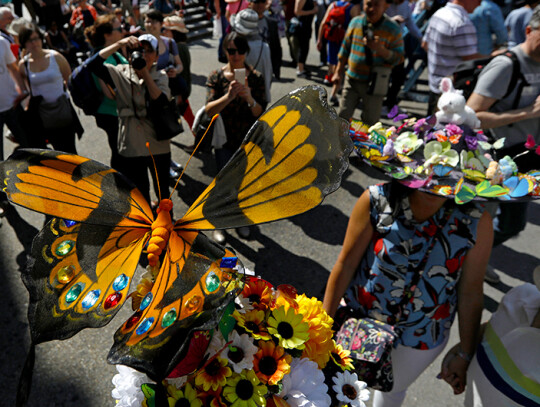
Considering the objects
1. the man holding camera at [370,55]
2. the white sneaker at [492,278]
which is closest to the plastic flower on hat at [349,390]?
the white sneaker at [492,278]

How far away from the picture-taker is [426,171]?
190 cm

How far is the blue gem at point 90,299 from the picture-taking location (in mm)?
1273

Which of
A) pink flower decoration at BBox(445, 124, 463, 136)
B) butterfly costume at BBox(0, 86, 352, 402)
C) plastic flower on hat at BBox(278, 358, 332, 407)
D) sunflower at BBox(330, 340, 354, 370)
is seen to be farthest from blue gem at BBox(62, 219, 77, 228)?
pink flower decoration at BBox(445, 124, 463, 136)

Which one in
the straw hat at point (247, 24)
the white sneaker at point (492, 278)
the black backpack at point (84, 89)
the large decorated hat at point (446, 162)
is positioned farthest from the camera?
the straw hat at point (247, 24)

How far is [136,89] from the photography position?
350 cm

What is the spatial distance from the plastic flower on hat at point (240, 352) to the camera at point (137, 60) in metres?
2.56

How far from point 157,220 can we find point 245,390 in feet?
1.67

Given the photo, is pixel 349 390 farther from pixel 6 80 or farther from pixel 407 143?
pixel 6 80

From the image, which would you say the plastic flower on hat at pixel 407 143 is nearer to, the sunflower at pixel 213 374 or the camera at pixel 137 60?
the sunflower at pixel 213 374

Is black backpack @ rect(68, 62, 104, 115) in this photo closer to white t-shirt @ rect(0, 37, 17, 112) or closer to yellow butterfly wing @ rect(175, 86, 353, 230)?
white t-shirt @ rect(0, 37, 17, 112)

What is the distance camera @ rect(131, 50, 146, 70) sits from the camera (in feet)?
10.6

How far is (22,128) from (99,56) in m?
1.47

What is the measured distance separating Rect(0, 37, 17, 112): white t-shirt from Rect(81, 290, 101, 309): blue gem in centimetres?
351

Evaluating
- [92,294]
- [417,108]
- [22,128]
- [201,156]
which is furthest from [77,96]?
[417,108]
